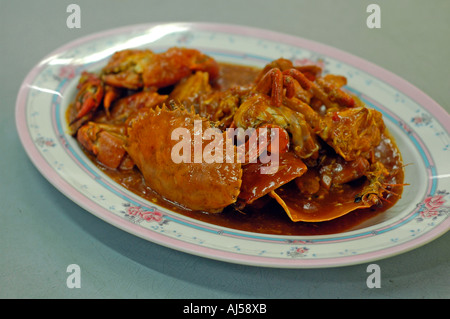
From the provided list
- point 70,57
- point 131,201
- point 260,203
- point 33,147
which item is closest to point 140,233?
point 131,201

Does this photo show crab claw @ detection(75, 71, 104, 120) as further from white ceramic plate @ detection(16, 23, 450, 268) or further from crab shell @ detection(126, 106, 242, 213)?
crab shell @ detection(126, 106, 242, 213)

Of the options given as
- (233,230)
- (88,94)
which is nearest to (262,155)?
(233,230)

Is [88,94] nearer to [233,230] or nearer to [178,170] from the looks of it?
[178,170]

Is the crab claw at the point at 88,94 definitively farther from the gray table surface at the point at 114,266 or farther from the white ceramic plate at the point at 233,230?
the gray table surface at the point at 114,266

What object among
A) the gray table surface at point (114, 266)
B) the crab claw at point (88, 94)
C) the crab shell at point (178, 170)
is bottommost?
the gray table surface at point (114, 266)

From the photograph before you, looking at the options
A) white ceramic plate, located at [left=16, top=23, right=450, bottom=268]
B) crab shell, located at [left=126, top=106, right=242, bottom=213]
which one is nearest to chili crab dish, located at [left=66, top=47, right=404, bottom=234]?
crab shell, located at [left=126, top=106, right=242, bottom=213]

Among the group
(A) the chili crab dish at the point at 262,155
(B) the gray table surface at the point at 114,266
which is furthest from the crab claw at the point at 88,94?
(B) the gray table surface at the point at 114,266

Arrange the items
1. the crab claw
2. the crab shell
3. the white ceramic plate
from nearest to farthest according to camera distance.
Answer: the white ceramic plate
the crab shell
the crab claw
